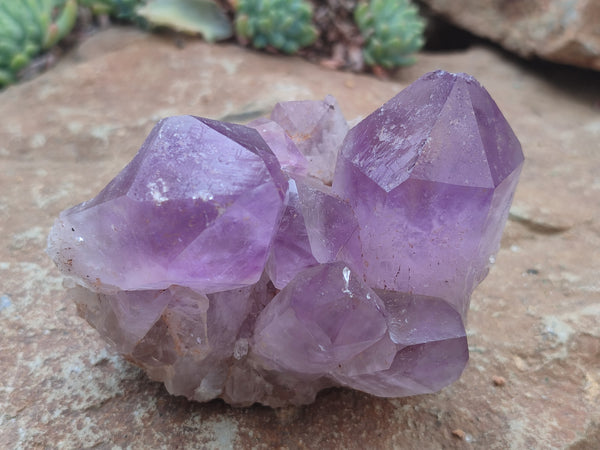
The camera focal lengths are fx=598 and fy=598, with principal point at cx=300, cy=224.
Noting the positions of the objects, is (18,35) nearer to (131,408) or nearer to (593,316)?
A: (131,408)

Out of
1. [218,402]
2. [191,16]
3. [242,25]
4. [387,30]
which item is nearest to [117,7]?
[191,16]

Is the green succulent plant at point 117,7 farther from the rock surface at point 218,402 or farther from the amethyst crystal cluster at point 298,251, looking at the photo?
the amethyst crystal cluster at point 298,251

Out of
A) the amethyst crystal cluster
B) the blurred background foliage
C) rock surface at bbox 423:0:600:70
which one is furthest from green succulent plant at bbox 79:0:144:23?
the amethyst crystal cluster

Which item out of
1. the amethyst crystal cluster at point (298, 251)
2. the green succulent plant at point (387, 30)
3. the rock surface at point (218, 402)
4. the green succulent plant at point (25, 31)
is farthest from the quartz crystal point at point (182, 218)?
the green succulent plant at point (387, 30)

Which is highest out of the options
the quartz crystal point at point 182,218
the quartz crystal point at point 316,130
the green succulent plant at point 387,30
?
the quartz crystal point at point 182,218

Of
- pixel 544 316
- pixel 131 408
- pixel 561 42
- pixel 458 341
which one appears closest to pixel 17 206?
pixel 131 408

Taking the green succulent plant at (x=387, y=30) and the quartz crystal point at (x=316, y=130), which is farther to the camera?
the green succulent plant at (x=387, y=30)
